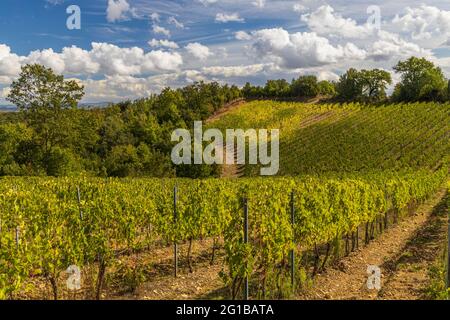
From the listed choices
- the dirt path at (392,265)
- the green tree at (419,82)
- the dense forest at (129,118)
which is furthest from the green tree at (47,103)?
the green tree at (419,82)

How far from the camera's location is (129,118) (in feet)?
189

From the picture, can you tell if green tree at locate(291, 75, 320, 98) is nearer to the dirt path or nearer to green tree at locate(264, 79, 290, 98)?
green tree at locate(264, 79, 290, 98)

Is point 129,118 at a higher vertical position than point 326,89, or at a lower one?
lower

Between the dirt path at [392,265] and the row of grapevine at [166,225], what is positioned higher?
the row of grapevine at [166,225]

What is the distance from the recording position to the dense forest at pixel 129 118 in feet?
106

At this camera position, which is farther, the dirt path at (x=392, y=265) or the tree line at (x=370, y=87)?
the tree line at (x=370, y=87)

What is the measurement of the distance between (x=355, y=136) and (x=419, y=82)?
3103cm

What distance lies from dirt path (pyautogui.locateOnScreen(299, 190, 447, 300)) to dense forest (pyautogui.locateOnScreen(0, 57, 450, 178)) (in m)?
24.9

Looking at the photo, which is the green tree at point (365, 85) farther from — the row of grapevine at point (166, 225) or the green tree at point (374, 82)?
the row of grapevine at point (166, 225)

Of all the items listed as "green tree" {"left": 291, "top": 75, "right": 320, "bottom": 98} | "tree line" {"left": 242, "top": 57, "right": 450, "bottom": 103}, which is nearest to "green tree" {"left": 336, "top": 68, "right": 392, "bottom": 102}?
"tree line" {"left": 242, "top": 57, "right": 450, "bottom": 103}

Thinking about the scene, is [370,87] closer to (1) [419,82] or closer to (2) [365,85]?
(2) [365,85]

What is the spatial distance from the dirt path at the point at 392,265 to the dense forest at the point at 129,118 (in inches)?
981

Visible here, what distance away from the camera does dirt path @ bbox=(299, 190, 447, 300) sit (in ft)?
26.6

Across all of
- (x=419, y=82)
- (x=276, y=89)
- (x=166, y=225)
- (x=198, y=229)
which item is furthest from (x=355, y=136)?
(x=276, y=89)
